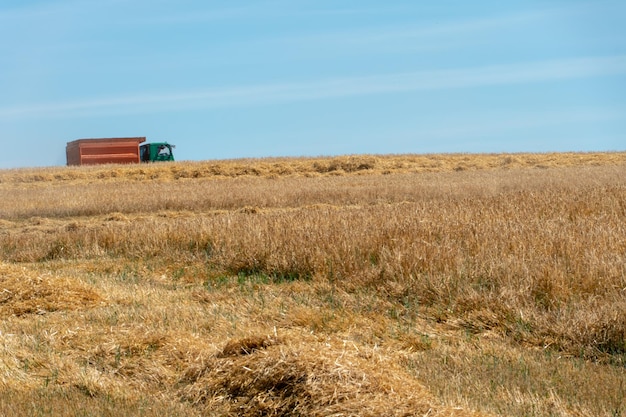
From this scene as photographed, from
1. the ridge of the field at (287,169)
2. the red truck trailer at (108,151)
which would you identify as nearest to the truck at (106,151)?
the red truck trailer at (108,151)

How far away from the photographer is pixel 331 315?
8.25 meters

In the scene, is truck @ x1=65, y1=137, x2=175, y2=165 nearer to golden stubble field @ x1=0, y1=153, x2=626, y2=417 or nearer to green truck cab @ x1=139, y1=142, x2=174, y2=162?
green truck cab @ x1=139, y1=142, x2=174, y2=162

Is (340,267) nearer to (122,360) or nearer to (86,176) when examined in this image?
(122,360)

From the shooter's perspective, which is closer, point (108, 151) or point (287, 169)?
point (287, 169)

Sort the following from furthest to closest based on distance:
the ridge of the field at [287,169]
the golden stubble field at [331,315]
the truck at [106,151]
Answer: the truck at [106,151] → the ridge of the field at [287,169] → the golden stubble field at [331,315]

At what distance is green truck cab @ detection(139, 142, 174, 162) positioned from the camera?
55.0 meters

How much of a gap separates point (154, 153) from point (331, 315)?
48378mm

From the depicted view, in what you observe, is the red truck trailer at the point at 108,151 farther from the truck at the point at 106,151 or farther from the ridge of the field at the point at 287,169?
the ridge of the field at the point at 287,169

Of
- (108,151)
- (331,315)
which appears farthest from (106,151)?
(331,315)

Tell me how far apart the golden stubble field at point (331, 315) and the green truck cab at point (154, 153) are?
39372 millimetres

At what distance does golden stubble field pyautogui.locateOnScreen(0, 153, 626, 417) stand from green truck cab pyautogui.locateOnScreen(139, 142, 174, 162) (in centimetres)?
3937

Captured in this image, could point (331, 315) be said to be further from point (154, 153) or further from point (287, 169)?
point (154, 153)

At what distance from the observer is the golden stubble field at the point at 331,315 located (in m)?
5.54

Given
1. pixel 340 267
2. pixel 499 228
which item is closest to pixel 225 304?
pixel 340 267
